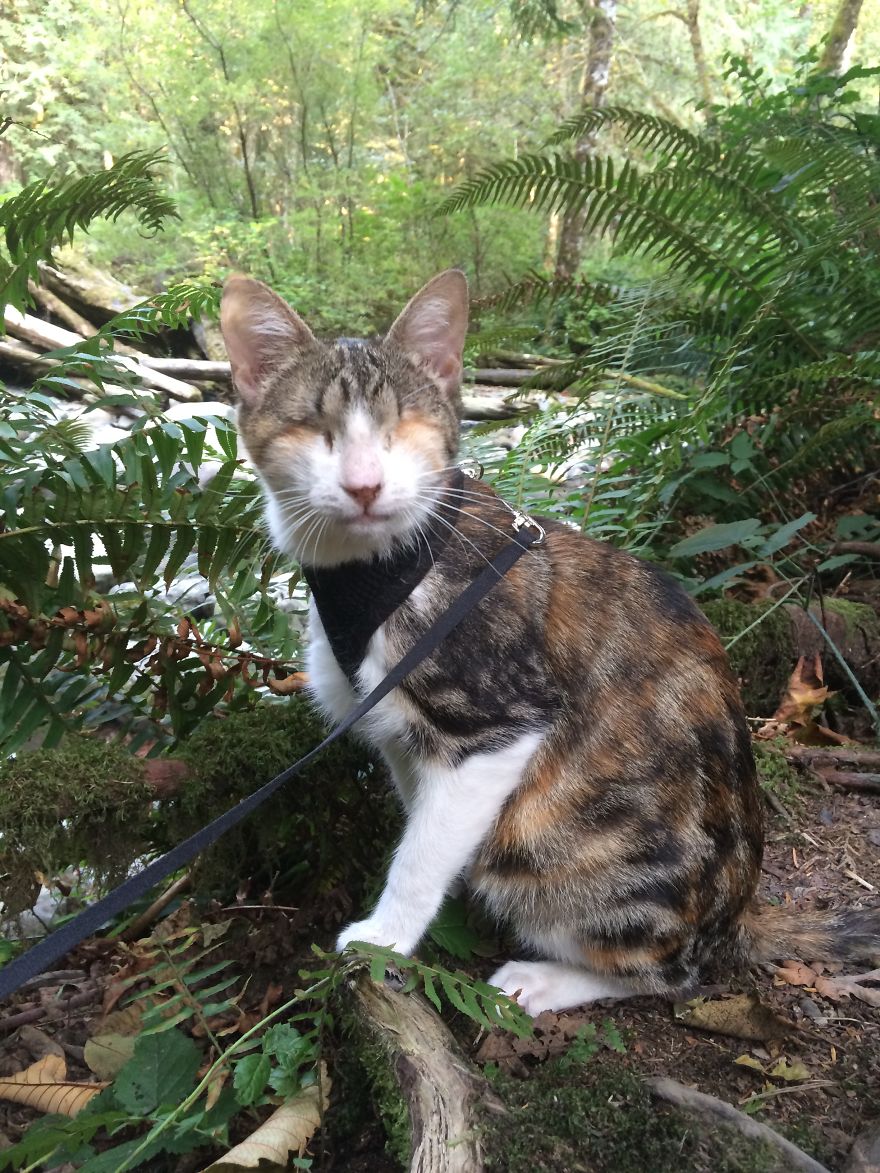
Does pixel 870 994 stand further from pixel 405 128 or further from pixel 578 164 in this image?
pixel 405 128

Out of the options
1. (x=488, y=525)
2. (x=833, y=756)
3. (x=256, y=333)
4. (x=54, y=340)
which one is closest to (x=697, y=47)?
(x=54, y=340)

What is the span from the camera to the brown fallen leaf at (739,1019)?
6.39 ft

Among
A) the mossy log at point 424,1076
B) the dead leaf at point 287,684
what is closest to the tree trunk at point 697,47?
the dead leaf at point 287,684

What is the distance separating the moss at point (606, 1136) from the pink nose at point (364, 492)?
1334mm

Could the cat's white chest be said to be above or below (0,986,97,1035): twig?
above

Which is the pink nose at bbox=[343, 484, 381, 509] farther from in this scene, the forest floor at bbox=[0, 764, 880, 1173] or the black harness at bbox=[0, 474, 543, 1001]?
the forest floor at bbox=[0, 764, 880, 1173]

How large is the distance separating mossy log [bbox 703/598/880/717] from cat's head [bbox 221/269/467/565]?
5.89 ft

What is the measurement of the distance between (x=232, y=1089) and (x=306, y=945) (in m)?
0.52

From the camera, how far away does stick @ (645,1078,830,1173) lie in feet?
4.70

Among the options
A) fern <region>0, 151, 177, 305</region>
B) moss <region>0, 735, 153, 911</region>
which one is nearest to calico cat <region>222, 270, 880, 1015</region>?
moss <region>0, 735, 153, 911</region>

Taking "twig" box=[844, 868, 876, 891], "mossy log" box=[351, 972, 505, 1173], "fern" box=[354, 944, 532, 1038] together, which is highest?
"fern" box=[354, 944, 532, 1038]

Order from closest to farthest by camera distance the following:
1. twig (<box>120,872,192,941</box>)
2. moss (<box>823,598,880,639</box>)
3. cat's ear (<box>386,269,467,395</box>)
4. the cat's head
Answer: the cat's head < cat's ear (<box>386,269,467,395</box>) < twig (<box>120,872,192,941</box>) < moss (<box>823,598,880,639</box>)

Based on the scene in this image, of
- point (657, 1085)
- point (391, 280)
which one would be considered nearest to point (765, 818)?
point (657, 1085)

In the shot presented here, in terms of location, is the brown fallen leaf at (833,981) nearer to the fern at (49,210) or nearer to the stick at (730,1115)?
the stick at (730,1115)
